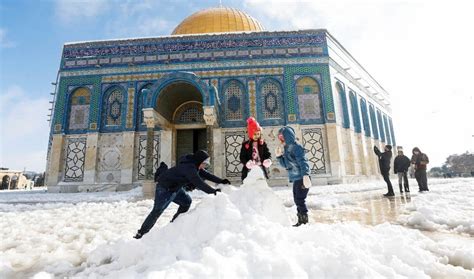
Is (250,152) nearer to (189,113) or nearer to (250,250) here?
(250,250)

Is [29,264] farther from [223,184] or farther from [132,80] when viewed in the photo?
[132,80]

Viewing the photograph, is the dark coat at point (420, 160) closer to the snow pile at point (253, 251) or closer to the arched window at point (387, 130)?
the snow pile at point (253, 251)

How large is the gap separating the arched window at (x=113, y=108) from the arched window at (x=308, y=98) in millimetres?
9386

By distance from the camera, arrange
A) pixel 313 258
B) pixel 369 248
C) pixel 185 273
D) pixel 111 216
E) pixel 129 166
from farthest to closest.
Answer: pixel 129 166 → pixel 111 216 → pixel 369 248 → pixel 313 258 → pixel 185 273

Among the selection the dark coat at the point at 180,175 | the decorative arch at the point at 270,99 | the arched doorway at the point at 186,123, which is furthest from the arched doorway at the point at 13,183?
the dark coat at the point at 180,175

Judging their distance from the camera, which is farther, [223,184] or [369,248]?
[223,184]

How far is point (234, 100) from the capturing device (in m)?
13.2

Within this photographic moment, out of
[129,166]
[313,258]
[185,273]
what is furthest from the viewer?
[129,166]

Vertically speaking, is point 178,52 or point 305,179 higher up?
point 178,52

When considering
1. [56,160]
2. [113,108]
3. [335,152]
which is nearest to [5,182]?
[56,160]

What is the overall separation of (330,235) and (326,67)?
12.9 metres

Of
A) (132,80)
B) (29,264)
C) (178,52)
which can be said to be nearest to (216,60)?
(178,52)

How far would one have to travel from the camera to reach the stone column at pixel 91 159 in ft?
40.5

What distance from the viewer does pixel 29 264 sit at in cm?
232
